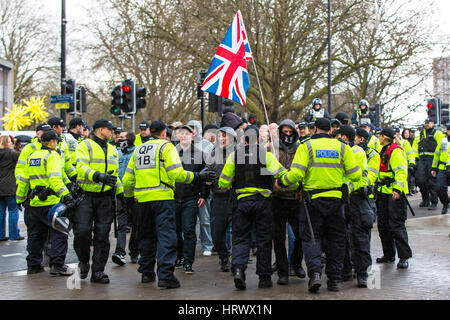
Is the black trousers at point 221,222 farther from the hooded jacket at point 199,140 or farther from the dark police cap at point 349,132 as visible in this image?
the dark police cap at point 349,132

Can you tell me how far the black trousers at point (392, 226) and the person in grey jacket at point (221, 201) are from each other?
2246 mm

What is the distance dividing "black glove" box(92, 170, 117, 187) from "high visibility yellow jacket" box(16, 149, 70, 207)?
Answer: 102 centimetres

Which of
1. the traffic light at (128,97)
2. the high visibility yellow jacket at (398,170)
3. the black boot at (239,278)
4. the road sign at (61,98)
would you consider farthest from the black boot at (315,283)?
the road sign at (61,98)

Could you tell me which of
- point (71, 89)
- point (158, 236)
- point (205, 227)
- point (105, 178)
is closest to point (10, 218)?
point (205, 227)

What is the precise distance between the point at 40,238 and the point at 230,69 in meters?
3.66

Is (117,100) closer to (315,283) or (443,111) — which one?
(315,283)

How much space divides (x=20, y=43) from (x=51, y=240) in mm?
44532

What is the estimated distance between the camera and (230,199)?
26.1 ft

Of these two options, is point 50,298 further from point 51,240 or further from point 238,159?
point 238,159

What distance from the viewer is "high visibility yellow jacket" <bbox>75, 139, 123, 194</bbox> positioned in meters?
7.92

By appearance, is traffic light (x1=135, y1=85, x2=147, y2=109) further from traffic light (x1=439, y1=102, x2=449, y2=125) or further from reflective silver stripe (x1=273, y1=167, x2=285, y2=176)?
traffic light (x1=439, y1=102, x2=449, y2=125)

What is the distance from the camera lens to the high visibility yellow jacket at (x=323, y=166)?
7.28m

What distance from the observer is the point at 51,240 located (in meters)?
8.66

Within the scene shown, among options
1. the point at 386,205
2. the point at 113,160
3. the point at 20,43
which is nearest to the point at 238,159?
the point at 113,160
